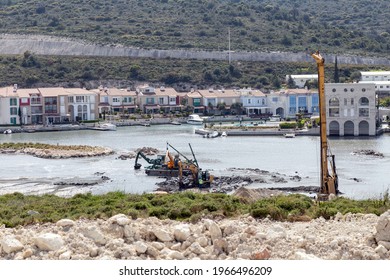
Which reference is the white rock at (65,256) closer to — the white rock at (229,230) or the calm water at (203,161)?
the white rock at (229,230)

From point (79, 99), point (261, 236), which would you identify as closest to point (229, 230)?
point (261, 236)

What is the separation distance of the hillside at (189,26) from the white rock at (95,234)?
230 feet

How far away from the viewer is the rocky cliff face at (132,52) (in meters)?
78.8

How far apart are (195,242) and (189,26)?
3151 inches

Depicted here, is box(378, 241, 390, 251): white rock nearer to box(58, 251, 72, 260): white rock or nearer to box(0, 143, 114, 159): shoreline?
box(58, 251, 72, 260): white rock

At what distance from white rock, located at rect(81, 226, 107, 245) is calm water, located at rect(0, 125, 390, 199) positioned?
14725 millimetres

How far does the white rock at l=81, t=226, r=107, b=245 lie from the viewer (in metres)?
9.85

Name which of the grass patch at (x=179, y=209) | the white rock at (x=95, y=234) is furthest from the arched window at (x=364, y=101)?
the white rock at (x=95, y=234)

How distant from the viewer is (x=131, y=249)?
31.4 feet

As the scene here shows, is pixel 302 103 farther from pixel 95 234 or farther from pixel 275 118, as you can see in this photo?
pixel 95 234

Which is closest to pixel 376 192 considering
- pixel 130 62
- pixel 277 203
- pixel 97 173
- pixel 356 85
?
pixel 97 173

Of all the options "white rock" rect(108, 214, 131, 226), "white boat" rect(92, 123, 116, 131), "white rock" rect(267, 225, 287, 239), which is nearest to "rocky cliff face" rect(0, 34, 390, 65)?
"white boat" rect(92, 123, 116, 131)

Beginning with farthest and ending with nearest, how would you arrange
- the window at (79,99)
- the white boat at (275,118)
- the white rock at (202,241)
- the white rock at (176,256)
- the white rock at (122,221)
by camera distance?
the white boat at (275,118) → the window at (79,99) → the white rock at (122,221) → the white rock at (202,241) → the white rock at (176,256)

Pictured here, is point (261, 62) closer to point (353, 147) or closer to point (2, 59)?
point (2, 59)
